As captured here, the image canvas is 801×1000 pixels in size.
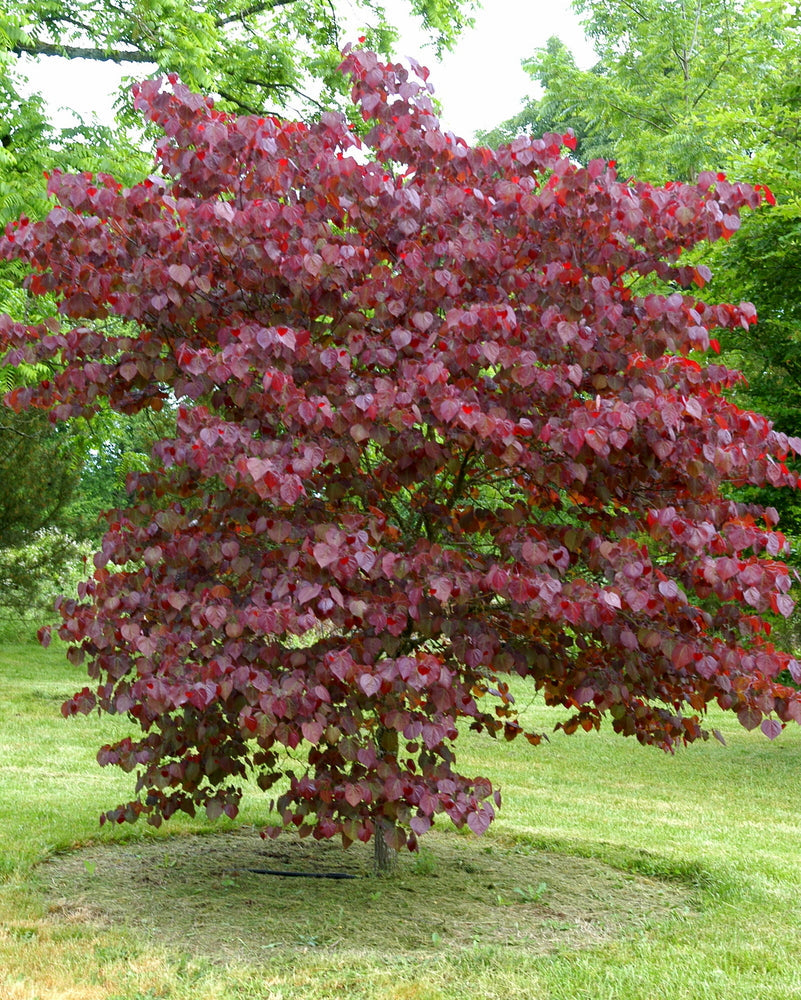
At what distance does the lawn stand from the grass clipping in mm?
13

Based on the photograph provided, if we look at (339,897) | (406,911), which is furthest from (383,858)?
(406,911)

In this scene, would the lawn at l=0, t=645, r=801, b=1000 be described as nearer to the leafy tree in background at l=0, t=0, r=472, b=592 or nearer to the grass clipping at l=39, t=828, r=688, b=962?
the grass clipping at l=39, t=828, r=688, b=962

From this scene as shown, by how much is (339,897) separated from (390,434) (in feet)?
7.05

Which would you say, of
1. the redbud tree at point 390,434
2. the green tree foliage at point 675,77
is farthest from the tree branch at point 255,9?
the redbud tree at point 390,434

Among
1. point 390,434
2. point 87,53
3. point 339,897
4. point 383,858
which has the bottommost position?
point 339,897

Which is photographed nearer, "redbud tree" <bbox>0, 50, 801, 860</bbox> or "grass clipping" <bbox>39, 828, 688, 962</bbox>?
"redbud tree" <bbox>0, 50, 801, 860</bbox>

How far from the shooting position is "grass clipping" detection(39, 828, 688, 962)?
410cm

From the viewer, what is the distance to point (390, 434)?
12.6 feet

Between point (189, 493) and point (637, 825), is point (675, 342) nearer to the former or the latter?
point (189, 493)

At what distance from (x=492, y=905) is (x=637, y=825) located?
9.88ft

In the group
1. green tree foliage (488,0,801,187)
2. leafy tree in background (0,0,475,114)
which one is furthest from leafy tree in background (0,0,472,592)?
green tree foliage (488,0,801,187)

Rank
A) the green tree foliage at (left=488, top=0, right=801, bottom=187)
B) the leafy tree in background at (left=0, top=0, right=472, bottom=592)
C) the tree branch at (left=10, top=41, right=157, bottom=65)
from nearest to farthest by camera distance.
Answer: the leafy tree in background at (left=0, top=0, right=472, bottom=592) < the tree branch at (left=10, top=41, right=157, bottom=65) < the green tree foliage at (left=488, top=0, right=801, bottom=187)

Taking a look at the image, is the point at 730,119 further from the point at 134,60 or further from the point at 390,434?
the point at 390,434

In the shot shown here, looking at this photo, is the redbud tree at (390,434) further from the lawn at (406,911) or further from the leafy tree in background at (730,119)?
the leafy tree in background at (730,119)
